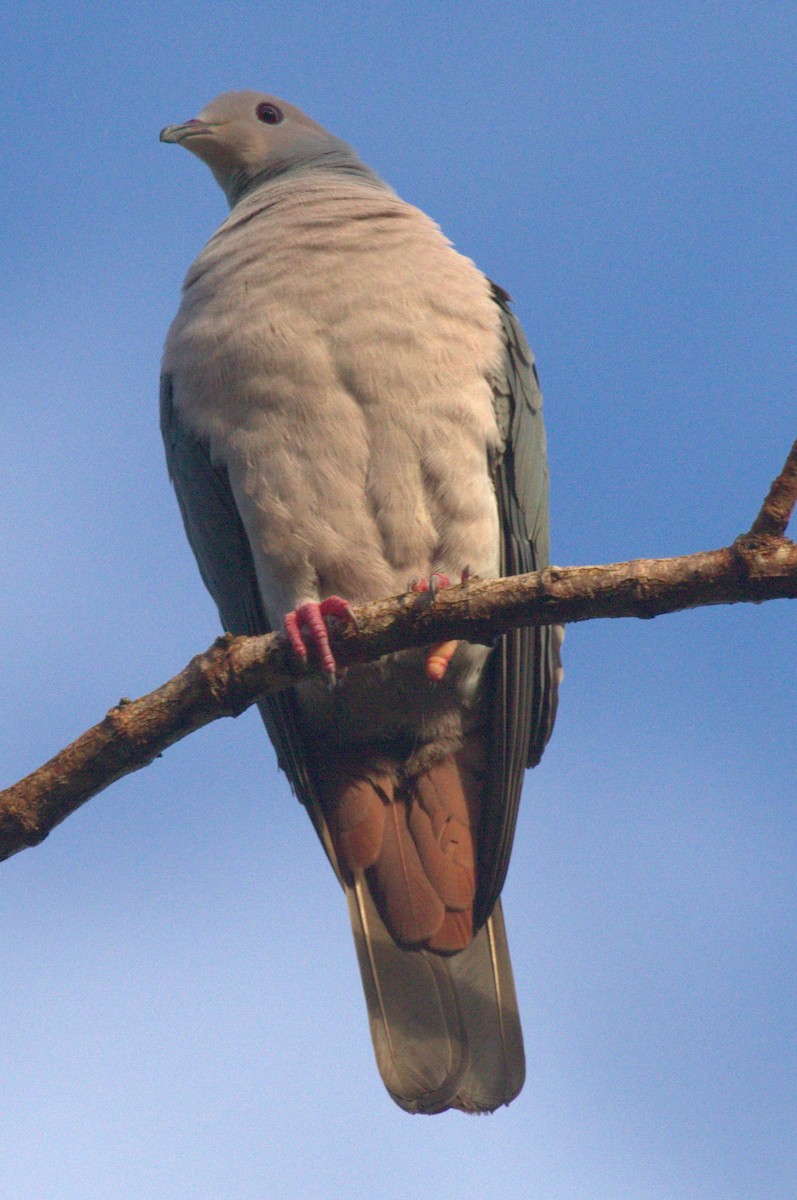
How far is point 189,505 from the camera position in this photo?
4.73 meters

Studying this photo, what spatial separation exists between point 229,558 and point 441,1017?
1583 mm

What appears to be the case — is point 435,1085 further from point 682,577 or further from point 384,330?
point 384,330

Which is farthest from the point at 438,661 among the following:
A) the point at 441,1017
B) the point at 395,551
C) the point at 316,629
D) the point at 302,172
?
the point at 302,172

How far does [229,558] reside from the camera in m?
4.60

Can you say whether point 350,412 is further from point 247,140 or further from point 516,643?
point 247,140

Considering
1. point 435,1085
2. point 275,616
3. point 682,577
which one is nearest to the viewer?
point 682,577

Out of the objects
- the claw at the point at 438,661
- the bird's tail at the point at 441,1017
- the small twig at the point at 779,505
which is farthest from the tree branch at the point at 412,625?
the bird's tail at the point at 441,1017

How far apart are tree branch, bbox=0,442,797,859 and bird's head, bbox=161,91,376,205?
327cm

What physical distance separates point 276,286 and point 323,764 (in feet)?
5.12

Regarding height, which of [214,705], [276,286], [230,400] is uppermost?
[276,286]

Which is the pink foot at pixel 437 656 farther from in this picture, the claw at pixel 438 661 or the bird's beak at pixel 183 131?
the bird's beak at pixel 183 131

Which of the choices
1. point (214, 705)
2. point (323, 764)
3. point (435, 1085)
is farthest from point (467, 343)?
point (435, 1085)

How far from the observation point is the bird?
431 centimetres

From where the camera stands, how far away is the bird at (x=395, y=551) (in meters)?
4.31
